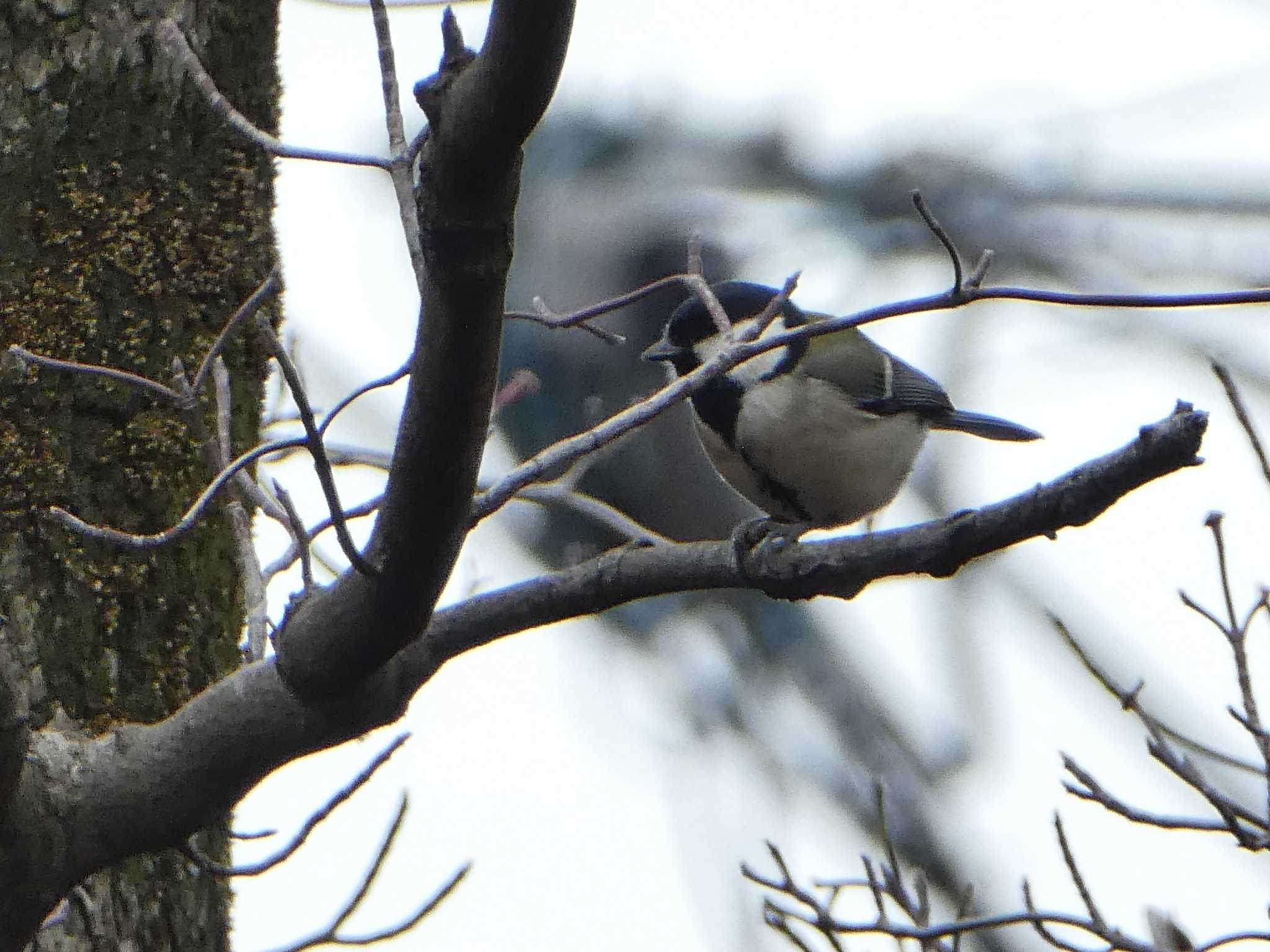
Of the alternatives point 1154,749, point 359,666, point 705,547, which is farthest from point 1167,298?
point 359,666

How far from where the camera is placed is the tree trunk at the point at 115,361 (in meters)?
2.45

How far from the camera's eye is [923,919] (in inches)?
96.0

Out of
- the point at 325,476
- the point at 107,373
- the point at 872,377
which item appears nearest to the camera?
the point at 325,476

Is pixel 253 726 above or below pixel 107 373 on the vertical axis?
below

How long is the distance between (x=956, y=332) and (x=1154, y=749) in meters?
2.63

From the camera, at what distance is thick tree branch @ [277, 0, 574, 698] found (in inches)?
53.2

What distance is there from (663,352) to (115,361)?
131cm

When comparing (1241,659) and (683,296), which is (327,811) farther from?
(683,296)

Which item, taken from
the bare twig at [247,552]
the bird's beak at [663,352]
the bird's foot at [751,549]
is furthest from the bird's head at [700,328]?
the bare twig at [247,552]

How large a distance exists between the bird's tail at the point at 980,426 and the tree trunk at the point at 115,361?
1.76 m

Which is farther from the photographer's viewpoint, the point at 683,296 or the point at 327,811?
the point at 683,296

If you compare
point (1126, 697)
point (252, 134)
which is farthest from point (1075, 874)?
point (252, 134)

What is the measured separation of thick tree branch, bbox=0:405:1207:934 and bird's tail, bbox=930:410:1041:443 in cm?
189

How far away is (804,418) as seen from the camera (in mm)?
3264
